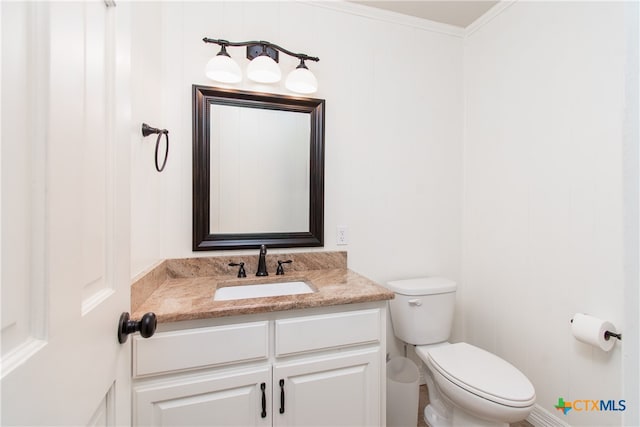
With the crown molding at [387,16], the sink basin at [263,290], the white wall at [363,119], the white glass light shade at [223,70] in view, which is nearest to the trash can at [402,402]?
the white wall at [363,119]

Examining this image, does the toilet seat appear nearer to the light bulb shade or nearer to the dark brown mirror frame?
the dark brown mirror frame

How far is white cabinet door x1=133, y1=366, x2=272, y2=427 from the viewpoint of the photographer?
3.36 ft

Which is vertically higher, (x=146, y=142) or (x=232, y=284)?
(x=146, y=142)

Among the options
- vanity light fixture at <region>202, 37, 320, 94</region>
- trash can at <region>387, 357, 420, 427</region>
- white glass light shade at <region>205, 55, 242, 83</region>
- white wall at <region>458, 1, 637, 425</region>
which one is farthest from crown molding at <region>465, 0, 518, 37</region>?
trash can at <region>387, 357, 420, 427</region>

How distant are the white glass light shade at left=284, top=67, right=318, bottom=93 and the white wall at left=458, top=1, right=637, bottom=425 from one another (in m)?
1.17

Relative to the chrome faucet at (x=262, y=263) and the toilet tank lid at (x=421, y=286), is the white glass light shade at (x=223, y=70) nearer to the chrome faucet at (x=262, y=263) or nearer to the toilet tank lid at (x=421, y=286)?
the chrome faucet at (x=262, y=263)

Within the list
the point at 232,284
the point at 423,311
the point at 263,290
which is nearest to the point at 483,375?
the point at 423,311

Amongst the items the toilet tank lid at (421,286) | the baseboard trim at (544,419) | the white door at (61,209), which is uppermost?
the white door at (61,209)

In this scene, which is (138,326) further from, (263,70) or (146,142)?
(263,70)

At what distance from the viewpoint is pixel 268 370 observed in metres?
1.14

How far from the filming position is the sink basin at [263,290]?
143 cm

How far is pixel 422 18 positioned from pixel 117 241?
7.20ft

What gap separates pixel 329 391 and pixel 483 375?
2.27ft

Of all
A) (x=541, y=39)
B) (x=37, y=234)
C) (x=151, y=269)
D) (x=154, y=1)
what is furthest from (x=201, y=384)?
(x=541, y=39)
